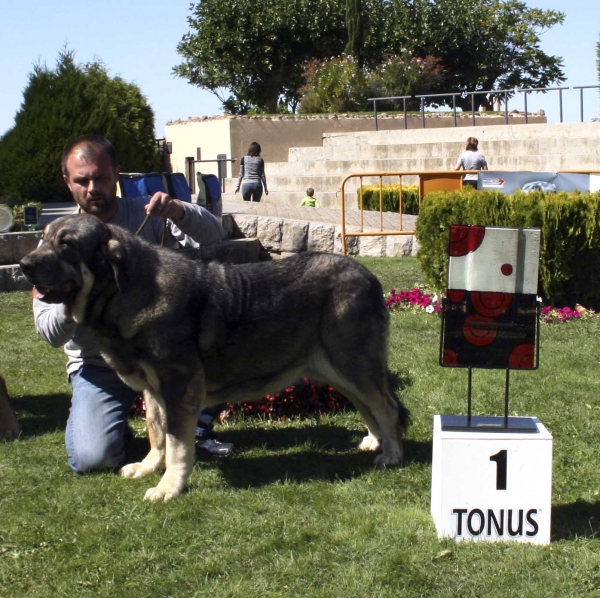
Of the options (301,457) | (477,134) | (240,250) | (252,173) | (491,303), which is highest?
(477,134)

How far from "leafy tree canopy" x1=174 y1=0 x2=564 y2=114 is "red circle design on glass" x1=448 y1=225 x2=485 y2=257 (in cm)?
4501

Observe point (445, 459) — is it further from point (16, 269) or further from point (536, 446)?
point (16, 269)

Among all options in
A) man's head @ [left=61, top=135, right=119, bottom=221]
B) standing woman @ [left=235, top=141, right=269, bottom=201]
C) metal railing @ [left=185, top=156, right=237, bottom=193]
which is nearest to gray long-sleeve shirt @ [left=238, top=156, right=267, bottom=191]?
standing woman @ [left=235, top=141, right=269, bottom=201]

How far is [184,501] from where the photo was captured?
459cm

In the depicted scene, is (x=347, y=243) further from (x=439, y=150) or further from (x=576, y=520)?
(x=439, y=150)

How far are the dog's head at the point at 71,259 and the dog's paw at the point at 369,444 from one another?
203cm

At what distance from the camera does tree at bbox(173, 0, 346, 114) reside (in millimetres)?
49031

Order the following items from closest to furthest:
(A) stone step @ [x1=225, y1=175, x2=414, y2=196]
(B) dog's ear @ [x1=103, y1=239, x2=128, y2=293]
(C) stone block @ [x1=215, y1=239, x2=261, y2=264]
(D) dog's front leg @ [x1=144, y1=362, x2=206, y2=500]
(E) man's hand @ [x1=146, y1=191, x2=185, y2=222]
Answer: (B) dog's ear @ [x1=103, y1=239, x2=128, y2=293] → (D) dog's front leg @ [x1=144, y1=362, x2=206, y2=500] → (E) man's hand @ [x1=146, y1=191, x2=185, y2=222] → (C) stone block @ [x1=215, y1=239, x2=261, y2=264] → (A) stone step @ [x1=225, y1=175, x2=414, y2=196]

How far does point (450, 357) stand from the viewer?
407cm

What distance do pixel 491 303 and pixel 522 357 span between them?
1.00 feet

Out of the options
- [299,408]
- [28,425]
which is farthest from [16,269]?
[299,408]

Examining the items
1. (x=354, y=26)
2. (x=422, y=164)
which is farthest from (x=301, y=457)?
(x=354, y=26)

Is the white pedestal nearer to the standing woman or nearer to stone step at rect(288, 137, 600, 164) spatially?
the standing woman

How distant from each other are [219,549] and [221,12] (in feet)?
160
